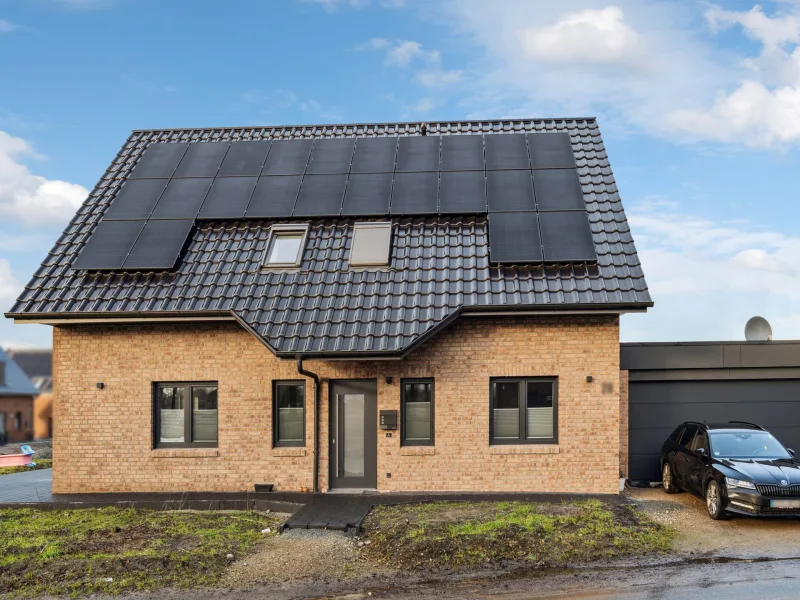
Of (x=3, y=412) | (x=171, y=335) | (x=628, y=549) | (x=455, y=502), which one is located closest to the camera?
(x=628, y=549)

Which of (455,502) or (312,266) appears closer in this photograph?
(455,502)

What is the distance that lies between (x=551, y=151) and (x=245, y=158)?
7.20m

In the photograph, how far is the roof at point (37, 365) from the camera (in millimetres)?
50000

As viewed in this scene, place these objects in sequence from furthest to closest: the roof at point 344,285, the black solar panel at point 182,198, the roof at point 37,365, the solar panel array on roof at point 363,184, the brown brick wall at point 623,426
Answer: the roof at point 37,365, the black solar panel at point 182,198, the brown brick wall at point 623,426, the solar panel array on roof at point 363,184, the roof at point 344,285

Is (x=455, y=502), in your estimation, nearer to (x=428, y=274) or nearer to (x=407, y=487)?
(x=407, y=487)

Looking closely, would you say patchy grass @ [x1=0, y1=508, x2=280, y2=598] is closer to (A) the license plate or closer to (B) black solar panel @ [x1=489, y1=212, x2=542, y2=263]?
(B) black solar panel @ [x1=489, y1=212, x2=542, y2=263]

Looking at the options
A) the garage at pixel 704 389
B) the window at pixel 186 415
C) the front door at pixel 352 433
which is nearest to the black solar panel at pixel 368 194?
the front door at pixel 352 433

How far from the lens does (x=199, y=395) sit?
44.7 feet

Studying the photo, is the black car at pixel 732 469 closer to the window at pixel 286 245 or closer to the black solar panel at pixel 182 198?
the window at pixel 286 245

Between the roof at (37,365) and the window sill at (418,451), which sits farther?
the roof at (37,365)

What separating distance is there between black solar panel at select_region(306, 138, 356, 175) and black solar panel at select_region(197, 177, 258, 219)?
1.45 metres

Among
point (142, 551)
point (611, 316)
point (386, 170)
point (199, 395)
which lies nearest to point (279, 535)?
point (142, 551)

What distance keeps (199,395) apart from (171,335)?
127 centimetres

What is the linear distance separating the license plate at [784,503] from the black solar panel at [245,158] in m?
12.1
